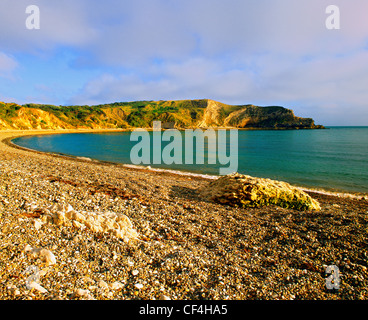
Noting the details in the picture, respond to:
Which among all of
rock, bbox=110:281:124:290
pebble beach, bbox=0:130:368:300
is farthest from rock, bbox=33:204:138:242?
rock, bbox=110:281:124:290

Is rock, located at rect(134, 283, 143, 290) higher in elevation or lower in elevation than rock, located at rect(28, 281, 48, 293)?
lower

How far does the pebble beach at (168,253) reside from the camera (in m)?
5.08

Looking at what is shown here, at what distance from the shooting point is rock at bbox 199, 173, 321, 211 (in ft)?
42.9

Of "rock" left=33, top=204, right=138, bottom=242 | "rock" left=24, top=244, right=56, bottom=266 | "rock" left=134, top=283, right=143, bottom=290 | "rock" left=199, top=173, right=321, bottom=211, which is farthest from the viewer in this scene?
"rock" left=199, top=173, right=321, bottom=211

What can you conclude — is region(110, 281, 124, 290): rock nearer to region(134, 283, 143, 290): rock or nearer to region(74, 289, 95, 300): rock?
region(134, 283, 143, 290): rock

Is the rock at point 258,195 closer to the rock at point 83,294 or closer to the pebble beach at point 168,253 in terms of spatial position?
the pebble beach at point 168,253

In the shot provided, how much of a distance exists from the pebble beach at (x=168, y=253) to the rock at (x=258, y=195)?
6.58 feet

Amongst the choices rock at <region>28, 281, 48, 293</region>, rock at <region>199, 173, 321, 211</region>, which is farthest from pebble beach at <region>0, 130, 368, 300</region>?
rock at <region>199, 173, 321, 211</region>

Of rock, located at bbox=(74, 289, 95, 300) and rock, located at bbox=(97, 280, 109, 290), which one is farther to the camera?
rock, located at bbox=(97, 280, 109, 290)

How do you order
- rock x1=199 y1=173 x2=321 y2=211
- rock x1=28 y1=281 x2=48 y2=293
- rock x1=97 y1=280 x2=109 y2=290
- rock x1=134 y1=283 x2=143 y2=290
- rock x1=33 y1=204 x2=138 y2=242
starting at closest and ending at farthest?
1. rock x1=28 y1=281 x2=48 y2=293
2. rock x1=97 y1=280 x2=109 y2=290
3. rock x1=134 y1=283 x2=143 y2=290
4. rock x1=33 y1=204 x2=138 y2=242
5. rock x1=199 y1=173 x2=321 y2=211

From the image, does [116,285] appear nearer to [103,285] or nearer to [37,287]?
[103,285]

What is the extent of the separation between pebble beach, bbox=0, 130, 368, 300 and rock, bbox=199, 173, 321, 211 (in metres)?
2.00

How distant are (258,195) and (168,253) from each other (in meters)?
8.34

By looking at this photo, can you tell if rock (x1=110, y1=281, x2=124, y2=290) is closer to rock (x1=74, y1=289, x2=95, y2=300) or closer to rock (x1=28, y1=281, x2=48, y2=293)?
rock (x1=74, y1=289, x2=95, y2=300)
